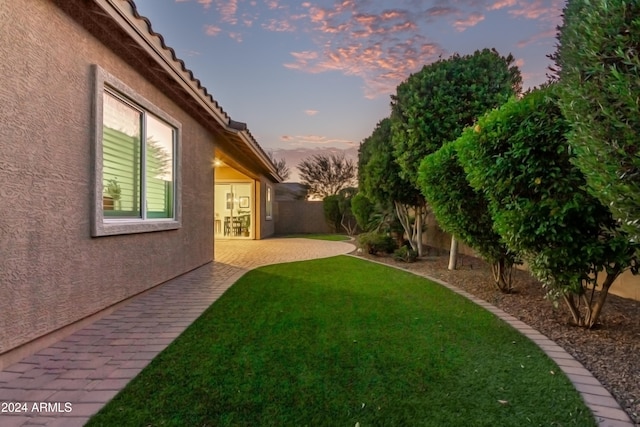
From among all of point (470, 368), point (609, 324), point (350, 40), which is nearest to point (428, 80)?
point (350, 40)

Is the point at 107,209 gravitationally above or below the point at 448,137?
below

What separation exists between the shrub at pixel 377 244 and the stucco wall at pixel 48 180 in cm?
777

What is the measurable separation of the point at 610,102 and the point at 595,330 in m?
3.02

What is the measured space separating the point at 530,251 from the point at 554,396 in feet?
5.88

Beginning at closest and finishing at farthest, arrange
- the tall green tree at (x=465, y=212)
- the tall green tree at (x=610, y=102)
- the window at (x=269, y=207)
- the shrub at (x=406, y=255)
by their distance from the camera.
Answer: the tall green tree at (x=610, y=102), the tall green tree at (x=465, y=212), the shrub at (x=406, y=255), the window at (x=269, y=207)

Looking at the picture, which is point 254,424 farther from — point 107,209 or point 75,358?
point 107,209

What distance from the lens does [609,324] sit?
417 centimetres

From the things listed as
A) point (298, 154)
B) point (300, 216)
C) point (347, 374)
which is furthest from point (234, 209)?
point (298, 154)

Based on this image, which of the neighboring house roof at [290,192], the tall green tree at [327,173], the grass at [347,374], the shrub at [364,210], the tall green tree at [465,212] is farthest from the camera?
the tall green tree at [327,173]

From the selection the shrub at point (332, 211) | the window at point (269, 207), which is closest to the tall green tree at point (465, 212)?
the window at point (269, 207)

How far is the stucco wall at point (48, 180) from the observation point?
112 inches

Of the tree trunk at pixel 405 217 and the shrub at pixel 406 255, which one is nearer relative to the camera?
the shrub at pixel 406 255

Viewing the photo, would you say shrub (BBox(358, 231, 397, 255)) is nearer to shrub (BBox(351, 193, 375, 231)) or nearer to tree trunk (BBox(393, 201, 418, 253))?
tree trunk (BBox(393, 201, 418, 253))

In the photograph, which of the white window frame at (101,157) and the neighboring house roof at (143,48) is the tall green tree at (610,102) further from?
the white window frame at (101,157)
